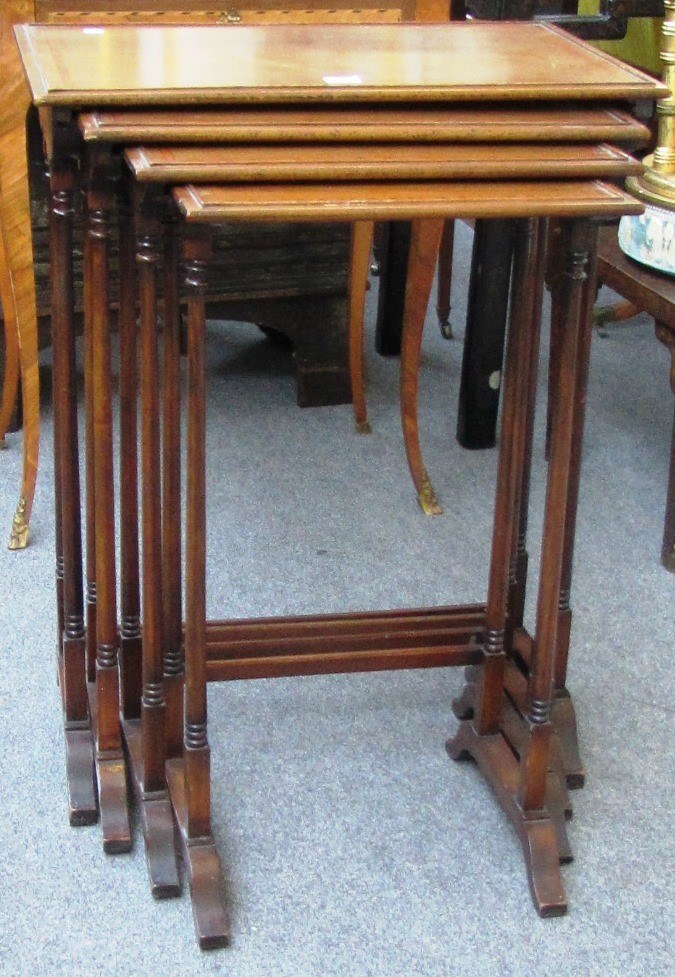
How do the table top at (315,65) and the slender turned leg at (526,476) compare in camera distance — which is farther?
the slender turned leg at (526,476)

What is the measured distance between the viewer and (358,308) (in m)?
2.77

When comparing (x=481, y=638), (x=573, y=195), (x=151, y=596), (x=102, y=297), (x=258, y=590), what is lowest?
(x=258, y=590)

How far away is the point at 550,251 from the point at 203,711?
1.53 m

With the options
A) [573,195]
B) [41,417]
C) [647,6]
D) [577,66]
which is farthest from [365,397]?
[573,195]

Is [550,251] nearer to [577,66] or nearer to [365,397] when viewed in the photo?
[365,397]

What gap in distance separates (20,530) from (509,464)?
100 cm

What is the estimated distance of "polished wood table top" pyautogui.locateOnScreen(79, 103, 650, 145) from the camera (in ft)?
4.52

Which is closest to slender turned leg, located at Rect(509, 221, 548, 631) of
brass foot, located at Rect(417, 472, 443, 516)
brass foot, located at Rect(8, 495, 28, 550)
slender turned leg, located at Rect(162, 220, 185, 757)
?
slender turned leg, located at Rect(162, 220, 185, 757)

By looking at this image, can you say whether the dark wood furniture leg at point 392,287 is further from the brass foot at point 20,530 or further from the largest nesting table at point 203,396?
the largest nesting table at point 203,396

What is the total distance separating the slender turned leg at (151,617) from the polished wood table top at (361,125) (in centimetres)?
8

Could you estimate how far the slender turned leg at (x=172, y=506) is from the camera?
1532mm

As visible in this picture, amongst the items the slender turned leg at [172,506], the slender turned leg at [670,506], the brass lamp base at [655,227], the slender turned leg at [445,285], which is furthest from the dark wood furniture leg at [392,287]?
the slender turned leg at [172,506]

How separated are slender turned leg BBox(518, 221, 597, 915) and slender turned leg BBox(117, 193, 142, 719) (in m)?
0.48

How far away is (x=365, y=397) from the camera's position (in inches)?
115
